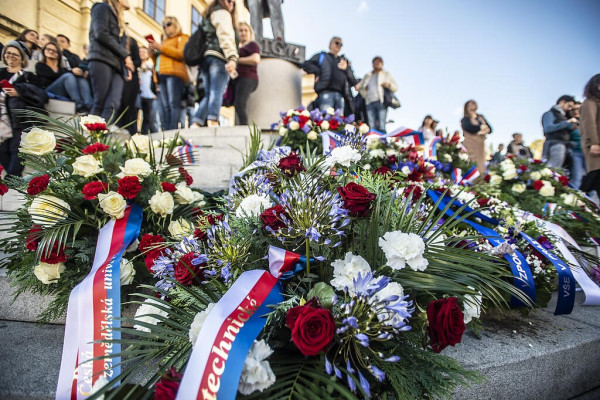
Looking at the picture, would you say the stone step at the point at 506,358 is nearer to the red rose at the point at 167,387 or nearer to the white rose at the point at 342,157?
the red rose at the point at 167,387

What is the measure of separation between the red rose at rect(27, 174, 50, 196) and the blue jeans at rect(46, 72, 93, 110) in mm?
4077

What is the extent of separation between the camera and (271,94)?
6.04 meters

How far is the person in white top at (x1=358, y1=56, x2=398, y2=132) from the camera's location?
658 cm

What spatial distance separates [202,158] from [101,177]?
2.30 meters

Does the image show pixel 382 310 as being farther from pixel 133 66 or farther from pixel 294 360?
pixel 133 66

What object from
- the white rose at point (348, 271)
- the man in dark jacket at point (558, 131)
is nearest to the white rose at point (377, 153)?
the white rose at point (348, 271)

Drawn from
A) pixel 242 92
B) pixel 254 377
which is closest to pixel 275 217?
pixel 254 377

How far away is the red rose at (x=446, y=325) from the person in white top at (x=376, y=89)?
19.8 feet

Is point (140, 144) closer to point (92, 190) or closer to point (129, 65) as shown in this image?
point (92, 190)

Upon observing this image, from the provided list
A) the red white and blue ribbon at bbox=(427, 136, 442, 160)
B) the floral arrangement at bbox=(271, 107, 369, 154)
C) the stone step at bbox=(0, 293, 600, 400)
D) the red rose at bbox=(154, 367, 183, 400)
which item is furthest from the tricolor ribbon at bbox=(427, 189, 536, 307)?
the floral arrangement at bbox=(271, 107, 369, 154)

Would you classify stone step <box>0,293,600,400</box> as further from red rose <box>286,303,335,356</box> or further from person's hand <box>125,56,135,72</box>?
person's hand <box>125,56,135,72</box>

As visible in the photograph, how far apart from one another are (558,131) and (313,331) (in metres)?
6.70

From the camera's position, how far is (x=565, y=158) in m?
5.75

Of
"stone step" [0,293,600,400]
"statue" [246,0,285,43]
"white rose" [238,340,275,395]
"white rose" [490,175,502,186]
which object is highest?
"statue" [246,0,285,43]
